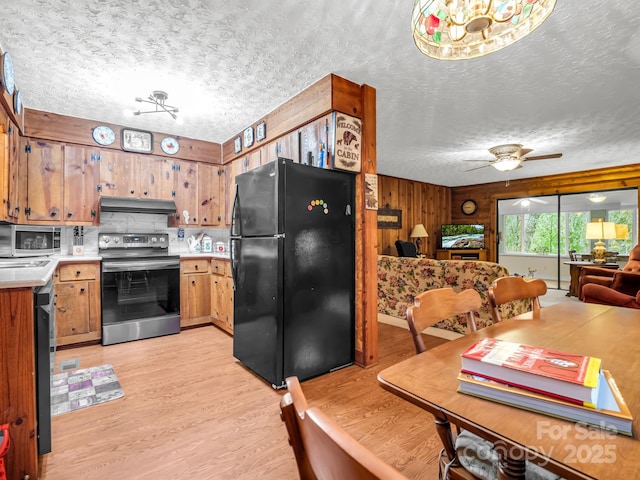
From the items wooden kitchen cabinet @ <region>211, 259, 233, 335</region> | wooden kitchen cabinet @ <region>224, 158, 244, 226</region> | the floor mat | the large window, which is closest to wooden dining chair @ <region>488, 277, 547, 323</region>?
the floor mat

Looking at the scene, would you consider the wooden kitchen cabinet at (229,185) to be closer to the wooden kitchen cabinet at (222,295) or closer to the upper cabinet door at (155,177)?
the upper cabinet door at (155,177)

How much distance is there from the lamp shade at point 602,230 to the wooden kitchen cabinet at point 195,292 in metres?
6.53

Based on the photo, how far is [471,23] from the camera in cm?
117

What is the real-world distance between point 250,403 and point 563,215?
26.3 ft

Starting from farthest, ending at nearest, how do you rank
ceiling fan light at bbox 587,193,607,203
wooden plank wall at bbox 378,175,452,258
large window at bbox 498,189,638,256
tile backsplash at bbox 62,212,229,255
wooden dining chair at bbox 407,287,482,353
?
wooden plank wall at bbox 378,175,452,258 → ceiling fan light at bbox 587,193,607,203 → large window at bbox 498,189,638,256 → tile backsplash at bbox 62,212,229,255 → wooden dining chair at bbox 407,287,482,353

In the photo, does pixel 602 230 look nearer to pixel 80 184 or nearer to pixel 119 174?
pixel 119 174

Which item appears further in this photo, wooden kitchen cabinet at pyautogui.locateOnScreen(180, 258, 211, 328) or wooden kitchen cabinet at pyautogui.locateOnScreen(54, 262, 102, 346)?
wooden kitchen cabinet at pyautogui.locateOnScreen(180, 258, 211, 328)

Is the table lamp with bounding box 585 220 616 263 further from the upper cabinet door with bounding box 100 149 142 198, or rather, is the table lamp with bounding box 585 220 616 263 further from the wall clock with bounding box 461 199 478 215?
the upper cabinet door with bounding box 100 149 142 198

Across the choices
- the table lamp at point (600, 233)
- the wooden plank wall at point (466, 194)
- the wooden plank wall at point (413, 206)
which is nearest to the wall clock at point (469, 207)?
the wooden plank wall at point (466, 194)

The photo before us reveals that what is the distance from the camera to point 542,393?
67 cm

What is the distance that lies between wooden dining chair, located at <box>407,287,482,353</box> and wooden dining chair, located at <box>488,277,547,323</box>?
178 millimetres

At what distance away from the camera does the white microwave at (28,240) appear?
3213 millimetres

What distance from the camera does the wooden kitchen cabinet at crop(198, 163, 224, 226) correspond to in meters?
4.56

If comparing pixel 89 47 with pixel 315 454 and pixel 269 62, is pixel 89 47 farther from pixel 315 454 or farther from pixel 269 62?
pixel 315 454
